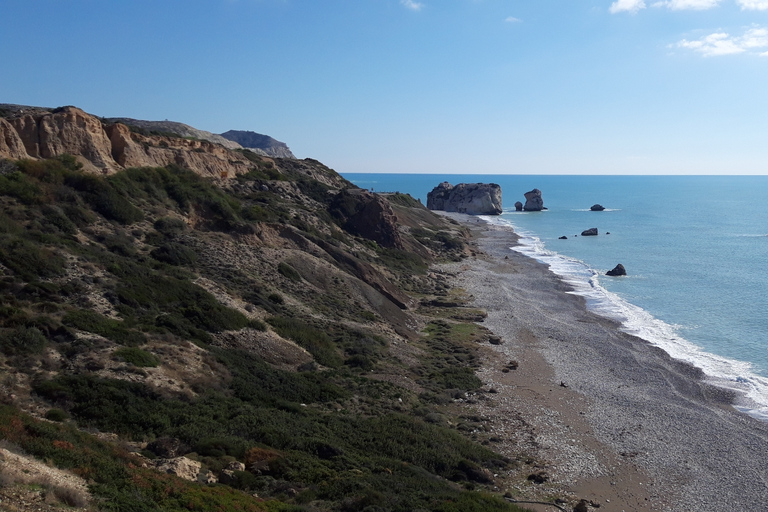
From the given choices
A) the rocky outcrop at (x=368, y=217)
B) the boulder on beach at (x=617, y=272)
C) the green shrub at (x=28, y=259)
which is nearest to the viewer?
the green shrub at (x=28, y=259)

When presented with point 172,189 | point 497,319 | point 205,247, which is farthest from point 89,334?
point 497,319

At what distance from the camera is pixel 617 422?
25.0 meters

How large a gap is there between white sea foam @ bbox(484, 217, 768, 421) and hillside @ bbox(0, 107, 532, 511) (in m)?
12.3

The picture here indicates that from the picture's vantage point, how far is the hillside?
14508 millimetres

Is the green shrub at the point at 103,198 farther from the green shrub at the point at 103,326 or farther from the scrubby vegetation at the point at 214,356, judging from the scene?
the green shrub at the point at 103,326

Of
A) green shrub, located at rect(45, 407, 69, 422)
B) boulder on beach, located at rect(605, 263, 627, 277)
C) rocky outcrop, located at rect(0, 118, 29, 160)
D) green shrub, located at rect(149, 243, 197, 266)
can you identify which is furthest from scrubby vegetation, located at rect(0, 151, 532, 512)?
boulder on beach, located at rect(605, 263, 627, 277)

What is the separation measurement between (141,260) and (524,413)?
2027cm

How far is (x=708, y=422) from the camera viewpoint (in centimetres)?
2539

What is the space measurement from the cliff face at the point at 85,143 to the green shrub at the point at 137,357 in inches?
805

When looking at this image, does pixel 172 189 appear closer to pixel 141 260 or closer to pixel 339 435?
pixel 141 260

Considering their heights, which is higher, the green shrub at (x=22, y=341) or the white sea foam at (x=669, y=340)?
the green shrub at (x=22, y=341)

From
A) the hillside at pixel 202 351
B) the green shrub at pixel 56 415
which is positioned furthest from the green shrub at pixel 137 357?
the green shrub at pixel 56 415

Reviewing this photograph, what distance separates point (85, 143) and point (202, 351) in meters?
Result: 22.6

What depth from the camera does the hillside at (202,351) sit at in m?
14.5
